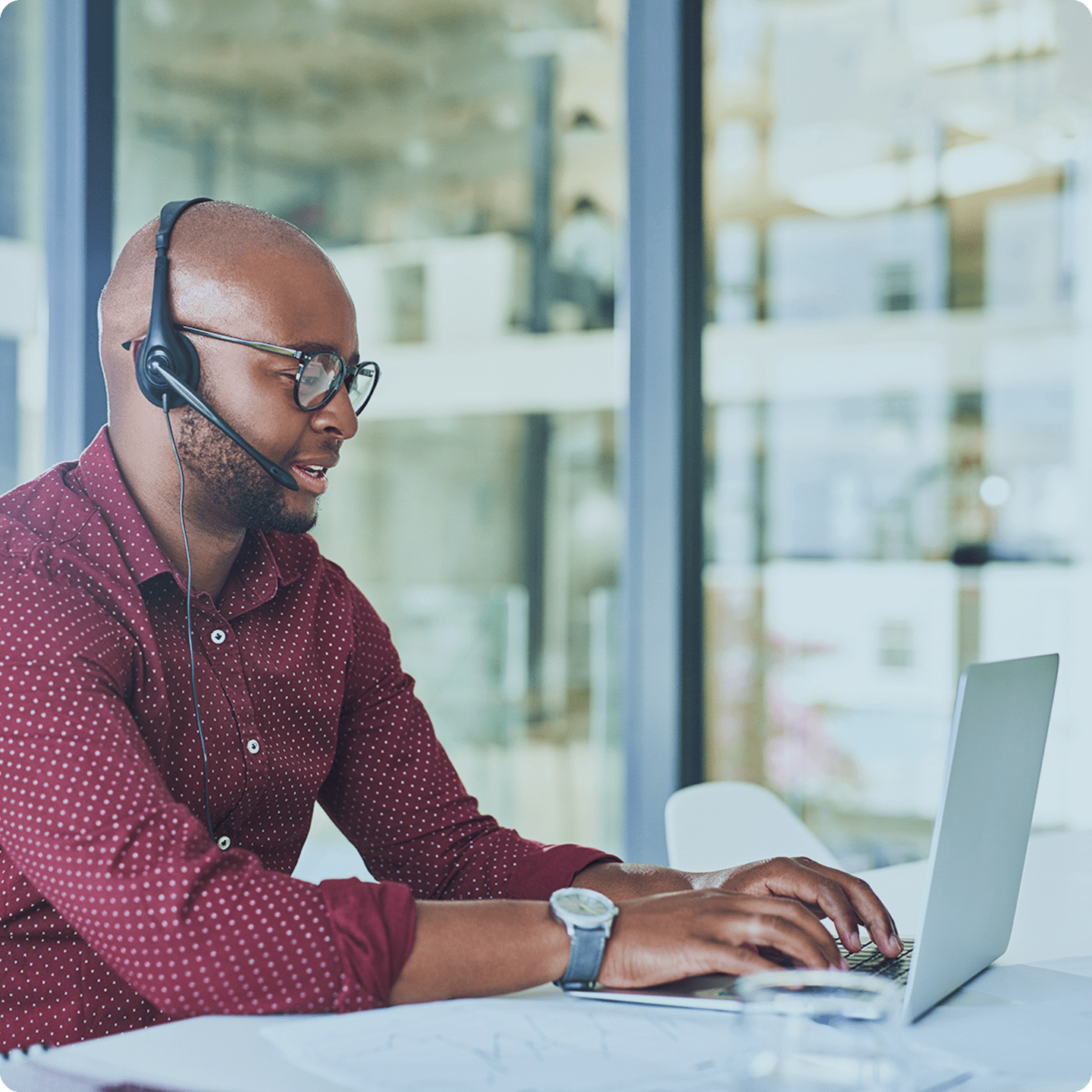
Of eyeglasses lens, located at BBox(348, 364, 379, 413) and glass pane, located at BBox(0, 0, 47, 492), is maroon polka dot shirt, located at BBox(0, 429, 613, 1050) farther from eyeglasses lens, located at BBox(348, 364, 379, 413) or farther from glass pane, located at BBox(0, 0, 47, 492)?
glass pane, located at BBox(0, 0, 47, 492)

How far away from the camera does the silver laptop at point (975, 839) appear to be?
35.5 inches

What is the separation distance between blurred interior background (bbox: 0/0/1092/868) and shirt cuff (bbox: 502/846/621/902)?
4.52 feet

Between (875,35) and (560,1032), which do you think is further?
(875,35)

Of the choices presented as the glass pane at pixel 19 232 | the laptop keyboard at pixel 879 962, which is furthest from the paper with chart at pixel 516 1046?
the glass pane at pixel 19 232

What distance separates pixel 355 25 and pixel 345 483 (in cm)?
157

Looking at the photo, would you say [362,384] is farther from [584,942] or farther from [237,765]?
[584,942]

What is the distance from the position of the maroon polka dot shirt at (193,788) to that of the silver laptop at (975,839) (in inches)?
10.6

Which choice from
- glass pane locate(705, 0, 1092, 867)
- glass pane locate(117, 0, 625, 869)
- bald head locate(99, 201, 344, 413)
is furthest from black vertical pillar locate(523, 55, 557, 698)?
bald head locate(99, 201, 344, 413)

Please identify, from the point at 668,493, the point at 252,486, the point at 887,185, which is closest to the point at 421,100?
the point at 887,185

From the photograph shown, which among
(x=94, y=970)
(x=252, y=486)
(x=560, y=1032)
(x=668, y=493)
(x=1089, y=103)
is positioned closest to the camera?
(x=560, y=1032)

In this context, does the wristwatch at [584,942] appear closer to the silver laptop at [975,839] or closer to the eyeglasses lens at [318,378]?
the silver laptop at [975,839]

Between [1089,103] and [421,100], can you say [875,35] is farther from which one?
[421,100]

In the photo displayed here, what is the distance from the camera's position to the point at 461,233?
13.7ft

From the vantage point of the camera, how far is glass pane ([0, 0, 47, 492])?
269 centimetres
